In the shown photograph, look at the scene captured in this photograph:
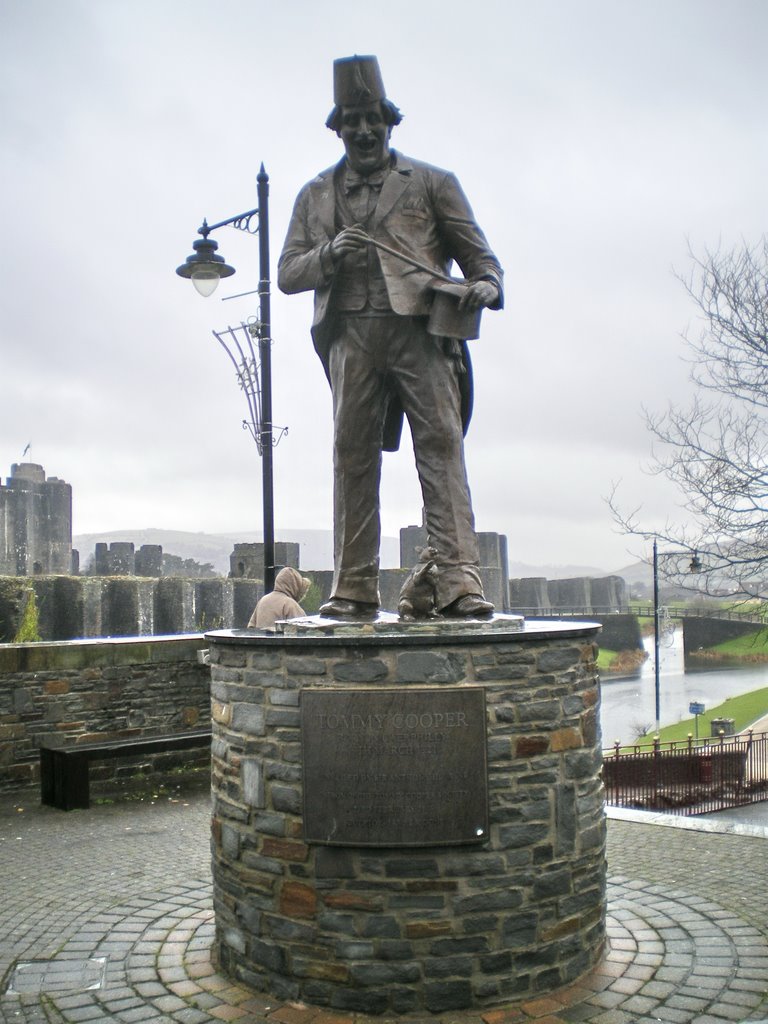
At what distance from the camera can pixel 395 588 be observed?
27.6 meters

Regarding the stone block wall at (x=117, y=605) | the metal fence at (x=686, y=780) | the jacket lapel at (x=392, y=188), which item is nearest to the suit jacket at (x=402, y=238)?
the jacket lapel at (x=392, y=188)

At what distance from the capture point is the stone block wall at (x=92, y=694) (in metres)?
9.06

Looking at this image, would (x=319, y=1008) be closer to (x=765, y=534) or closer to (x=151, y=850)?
(x=151, y=850)

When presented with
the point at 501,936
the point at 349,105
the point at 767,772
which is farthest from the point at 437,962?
the point at 767,772

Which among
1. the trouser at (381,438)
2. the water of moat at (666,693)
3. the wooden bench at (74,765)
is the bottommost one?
the water of moat at (666,693)

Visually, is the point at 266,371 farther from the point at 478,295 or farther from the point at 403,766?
the point at 403,766

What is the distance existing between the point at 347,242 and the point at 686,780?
1333 centimetres

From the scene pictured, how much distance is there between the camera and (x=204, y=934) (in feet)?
17.0

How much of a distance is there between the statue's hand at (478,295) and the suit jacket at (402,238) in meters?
0.13

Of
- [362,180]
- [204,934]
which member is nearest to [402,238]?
[362,180]

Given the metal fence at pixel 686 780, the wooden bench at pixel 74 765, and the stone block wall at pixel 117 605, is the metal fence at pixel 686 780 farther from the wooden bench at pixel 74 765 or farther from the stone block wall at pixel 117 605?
the stone block wall at pixel 117 605

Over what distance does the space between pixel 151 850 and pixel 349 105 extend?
5.11 m

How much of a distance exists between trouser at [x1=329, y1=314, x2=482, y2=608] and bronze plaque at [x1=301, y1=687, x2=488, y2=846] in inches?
31.3

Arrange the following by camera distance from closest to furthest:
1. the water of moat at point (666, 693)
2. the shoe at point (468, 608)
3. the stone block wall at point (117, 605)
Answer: the shoe at point (468, 608) → the stone block wall at point (117, 605) → the water of moat at point (666, 693)
